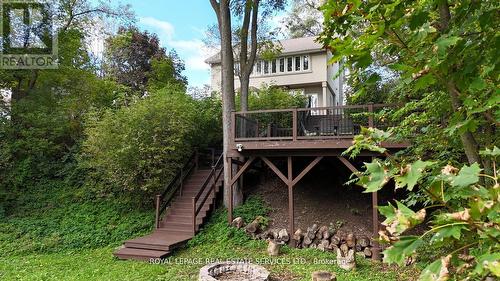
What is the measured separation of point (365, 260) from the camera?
261 inches

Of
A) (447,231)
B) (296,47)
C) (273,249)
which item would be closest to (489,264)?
(447,231)

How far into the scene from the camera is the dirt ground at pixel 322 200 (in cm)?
819

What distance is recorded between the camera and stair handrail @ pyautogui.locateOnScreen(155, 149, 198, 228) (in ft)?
28.3

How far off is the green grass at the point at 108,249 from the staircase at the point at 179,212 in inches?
10.2

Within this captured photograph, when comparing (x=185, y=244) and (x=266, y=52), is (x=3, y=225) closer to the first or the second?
(x=185, y=244)

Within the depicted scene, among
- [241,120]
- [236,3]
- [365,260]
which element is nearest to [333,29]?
[365,260]

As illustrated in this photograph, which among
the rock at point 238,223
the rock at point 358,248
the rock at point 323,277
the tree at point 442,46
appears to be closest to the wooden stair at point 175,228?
the rock at point 238,223

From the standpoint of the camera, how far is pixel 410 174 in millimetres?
869

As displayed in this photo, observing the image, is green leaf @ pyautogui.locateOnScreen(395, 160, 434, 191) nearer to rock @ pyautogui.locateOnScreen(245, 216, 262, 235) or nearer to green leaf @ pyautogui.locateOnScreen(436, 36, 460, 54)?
green leaf @ pyautogui.locateOnScreen(436, 36, 460, 54)

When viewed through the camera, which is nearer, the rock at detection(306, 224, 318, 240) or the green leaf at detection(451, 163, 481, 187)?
the green leaf at detection(451, 163, 481, 187)

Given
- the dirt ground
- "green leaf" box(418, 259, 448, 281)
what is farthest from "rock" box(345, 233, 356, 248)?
"green leaf" box(418, 259, 448, 281)

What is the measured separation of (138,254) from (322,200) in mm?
4898

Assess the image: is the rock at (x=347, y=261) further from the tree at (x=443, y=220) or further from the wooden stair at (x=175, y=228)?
the tree at (x=443, y=220)

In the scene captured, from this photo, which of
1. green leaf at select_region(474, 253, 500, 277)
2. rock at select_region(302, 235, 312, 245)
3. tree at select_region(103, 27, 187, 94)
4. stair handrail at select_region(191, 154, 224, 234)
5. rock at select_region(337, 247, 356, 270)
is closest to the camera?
green leaf at select_region(474, 253, 500, 277)
